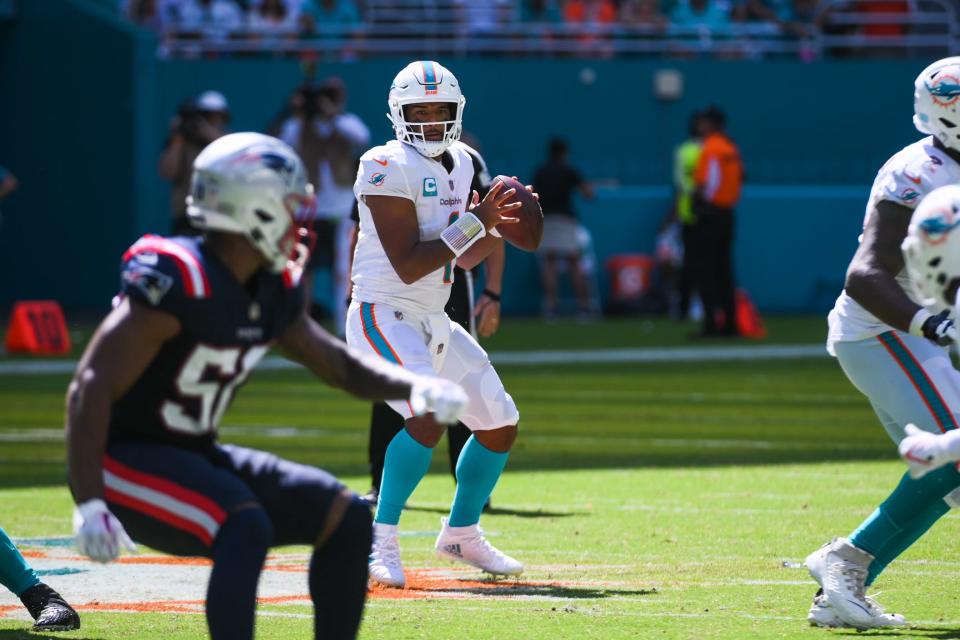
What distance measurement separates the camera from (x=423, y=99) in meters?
7.00

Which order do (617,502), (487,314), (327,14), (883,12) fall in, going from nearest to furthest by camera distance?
(487,314) < (617,502) < (327,14) < (883,12)

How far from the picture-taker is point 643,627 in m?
5.69

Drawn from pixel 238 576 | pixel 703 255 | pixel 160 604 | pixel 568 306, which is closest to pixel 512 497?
pixel 160 604

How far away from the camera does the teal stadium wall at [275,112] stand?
23.1 meters

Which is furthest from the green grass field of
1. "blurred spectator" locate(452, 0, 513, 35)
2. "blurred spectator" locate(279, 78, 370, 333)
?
"blurred spectator" locate(452, 0, 513, 35)

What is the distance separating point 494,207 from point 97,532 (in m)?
2.93

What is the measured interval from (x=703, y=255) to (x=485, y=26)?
6.10m

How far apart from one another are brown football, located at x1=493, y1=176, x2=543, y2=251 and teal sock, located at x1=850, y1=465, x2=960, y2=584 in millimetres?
1958

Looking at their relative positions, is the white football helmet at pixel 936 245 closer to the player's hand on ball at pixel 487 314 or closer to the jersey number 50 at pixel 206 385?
the jersey number 50 at pixel 206 385

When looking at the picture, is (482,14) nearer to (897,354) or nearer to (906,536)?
(897,354)

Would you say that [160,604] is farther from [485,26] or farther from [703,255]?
[485,26]

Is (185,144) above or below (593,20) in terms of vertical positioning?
below

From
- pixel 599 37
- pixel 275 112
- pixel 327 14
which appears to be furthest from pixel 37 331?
pixel 599 37

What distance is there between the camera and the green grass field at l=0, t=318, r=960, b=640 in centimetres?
594
